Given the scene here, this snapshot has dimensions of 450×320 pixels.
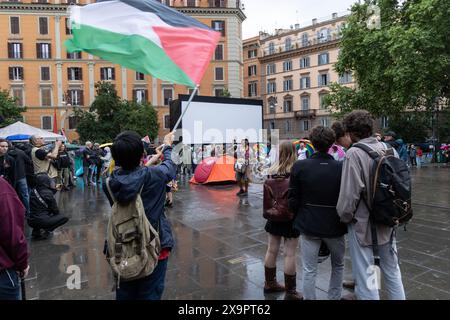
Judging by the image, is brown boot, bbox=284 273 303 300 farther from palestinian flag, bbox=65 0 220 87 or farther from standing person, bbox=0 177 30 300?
standing person, bbox=0 177 30 300

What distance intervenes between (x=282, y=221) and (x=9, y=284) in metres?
2.36

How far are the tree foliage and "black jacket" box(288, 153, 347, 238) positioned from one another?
35701mm

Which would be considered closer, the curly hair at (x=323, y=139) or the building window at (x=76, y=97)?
the curly hair at (x=323, y=139)

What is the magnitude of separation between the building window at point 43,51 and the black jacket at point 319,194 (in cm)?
4919

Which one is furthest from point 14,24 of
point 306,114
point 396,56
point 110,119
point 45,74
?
point 396,56

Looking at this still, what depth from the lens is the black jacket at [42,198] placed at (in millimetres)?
5855

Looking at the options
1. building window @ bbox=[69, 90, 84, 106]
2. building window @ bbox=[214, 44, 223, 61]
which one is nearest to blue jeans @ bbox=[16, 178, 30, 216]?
building window @ bbox=[69, 90, 84, 106]

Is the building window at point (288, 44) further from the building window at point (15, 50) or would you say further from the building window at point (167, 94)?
the building window at point (15, 50)

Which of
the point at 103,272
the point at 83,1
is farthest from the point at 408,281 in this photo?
the point at 83,1

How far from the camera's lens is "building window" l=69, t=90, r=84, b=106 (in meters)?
44.1

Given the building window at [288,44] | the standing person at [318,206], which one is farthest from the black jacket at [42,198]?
the building window at [288,44]

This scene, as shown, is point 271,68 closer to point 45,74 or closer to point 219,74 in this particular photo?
point 219,74

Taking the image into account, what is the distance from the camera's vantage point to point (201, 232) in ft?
20.2

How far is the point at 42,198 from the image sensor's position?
5.93m
